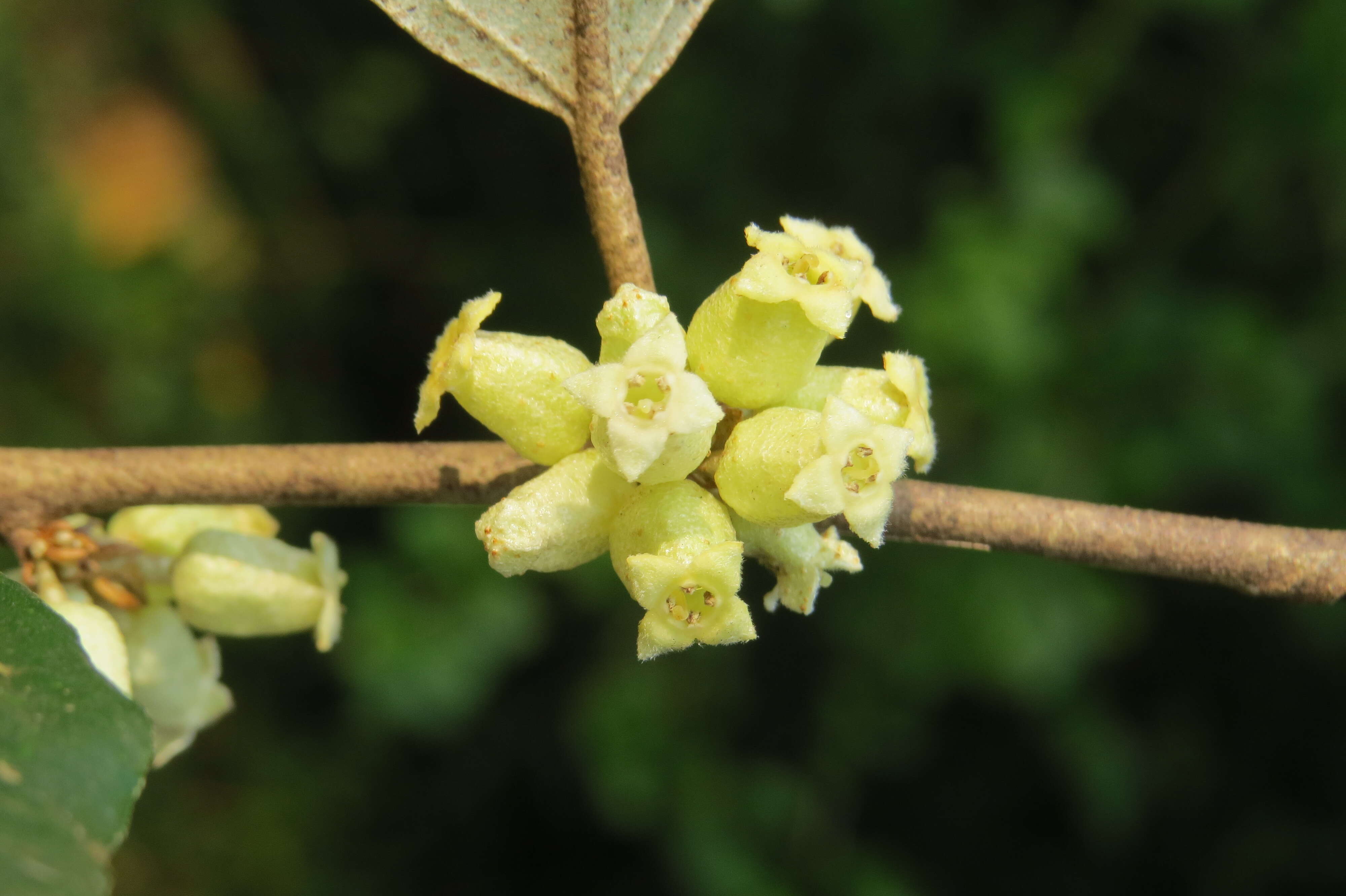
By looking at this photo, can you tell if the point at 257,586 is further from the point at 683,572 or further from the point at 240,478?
the point at 683,572

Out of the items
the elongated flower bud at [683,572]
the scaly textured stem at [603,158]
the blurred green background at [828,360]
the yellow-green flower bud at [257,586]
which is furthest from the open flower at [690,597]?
the blurred green background at [828,360]

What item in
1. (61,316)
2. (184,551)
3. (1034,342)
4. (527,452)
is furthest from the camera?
(61,316)

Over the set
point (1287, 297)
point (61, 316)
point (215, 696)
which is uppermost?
point (1287, 297)

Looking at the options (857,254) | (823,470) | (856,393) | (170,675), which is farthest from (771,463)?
(170,675)

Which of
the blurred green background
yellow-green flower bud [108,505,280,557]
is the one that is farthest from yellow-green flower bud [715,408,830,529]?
the blurred green background

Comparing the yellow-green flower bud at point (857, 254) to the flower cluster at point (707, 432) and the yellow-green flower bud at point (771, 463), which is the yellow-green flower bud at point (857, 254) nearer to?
the flower cluster at point (707, 432)

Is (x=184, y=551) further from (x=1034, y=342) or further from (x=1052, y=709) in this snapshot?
(x=1052, y=709)

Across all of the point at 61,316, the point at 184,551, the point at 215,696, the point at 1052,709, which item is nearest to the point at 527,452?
the point at 184,551

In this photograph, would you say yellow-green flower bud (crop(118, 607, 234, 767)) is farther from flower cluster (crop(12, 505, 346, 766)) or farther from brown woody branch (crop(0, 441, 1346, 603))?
brown woody branch (crop(0, 441, 1346, 603))
